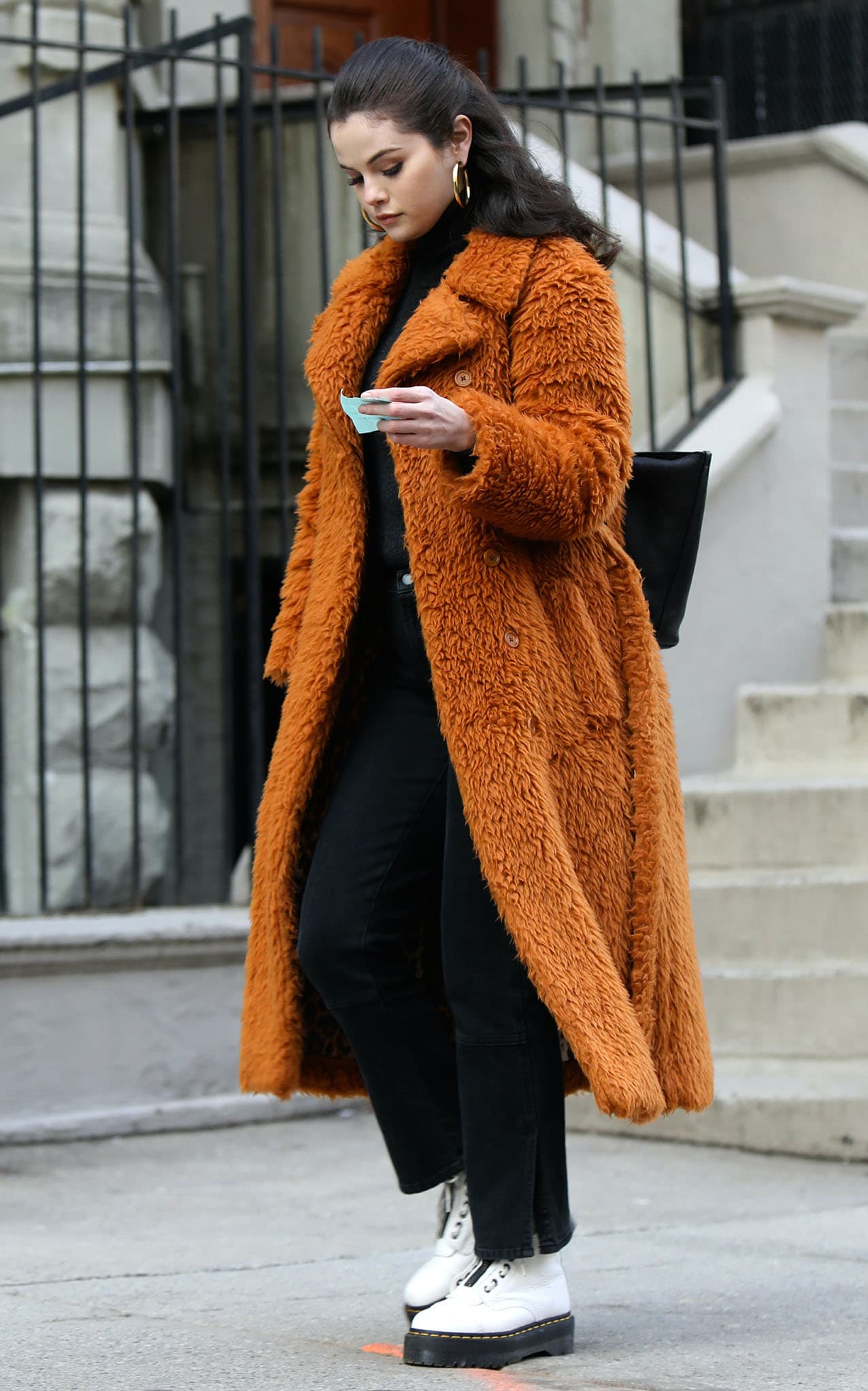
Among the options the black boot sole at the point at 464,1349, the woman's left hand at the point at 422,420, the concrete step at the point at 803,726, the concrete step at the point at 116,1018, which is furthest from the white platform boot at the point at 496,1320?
the concrete step at the point at 803,726

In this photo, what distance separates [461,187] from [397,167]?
0.11 metres

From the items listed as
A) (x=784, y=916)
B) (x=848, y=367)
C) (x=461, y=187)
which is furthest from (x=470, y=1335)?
(x=848, y=367)

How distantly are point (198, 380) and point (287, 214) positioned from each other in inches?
26.0

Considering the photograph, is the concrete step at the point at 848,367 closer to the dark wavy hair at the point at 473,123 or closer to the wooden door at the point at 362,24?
the wooden door at the point at 362,24

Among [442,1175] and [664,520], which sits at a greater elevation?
[664,520]

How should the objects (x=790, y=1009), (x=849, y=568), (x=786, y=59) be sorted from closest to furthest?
1. (x=790, y=1009)
2. (x=849, y=568)
3. (x=786, y=59)

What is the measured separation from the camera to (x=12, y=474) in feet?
18.2

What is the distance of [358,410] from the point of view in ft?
7.96

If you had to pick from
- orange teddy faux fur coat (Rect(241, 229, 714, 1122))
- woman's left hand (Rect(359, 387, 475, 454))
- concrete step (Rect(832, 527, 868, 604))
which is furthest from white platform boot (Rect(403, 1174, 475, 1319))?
concrete step (Rect(832, 527, 868, 604))

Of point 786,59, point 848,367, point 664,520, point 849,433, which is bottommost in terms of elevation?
point 664,520

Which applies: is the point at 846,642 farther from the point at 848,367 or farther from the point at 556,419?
the point at 556,419

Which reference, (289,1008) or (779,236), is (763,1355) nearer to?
(289,1008)

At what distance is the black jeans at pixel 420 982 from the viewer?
269cm

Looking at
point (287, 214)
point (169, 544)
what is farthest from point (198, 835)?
point (287, 214)
